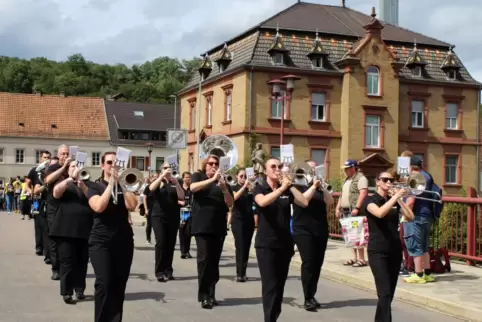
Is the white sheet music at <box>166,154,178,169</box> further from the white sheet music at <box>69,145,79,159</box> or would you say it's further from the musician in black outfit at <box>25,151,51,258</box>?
the musician in black outfit at <box>25,151,51,258</box>

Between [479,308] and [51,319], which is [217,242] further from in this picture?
[479,308]

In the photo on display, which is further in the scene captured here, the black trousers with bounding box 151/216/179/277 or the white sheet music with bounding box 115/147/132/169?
the black trousers with bounding box 151/216/179/277

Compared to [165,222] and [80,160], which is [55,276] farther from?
[80,160]

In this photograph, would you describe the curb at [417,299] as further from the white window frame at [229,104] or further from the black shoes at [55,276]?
the white window frame at [229,104]

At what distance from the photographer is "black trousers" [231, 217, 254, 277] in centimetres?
1166

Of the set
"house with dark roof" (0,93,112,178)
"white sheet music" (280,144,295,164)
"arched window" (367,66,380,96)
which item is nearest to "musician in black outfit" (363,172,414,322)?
"white sheet music" (280,144,295,164)

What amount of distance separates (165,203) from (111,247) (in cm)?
487

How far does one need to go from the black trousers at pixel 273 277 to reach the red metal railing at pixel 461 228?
716cm

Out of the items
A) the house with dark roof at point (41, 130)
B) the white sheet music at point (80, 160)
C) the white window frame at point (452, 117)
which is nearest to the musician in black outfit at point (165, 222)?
the white sheet music at point (80, 160)

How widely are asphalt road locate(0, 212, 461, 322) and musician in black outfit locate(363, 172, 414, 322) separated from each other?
4.12 feet

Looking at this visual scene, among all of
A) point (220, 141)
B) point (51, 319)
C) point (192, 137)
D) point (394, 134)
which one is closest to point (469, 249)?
point (220, 141)

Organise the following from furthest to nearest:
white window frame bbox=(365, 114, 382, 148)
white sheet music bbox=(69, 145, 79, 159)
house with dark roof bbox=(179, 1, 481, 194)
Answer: white window frame bbox=(365, 114, 382, 148) → house with dark roof bbox=(179, 1, 481, 194) → white sheet music bbox=(69, 145, 79, 159)

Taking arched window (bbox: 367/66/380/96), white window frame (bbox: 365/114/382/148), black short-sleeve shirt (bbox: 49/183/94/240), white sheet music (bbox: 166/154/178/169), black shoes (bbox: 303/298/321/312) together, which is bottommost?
black shoes (bbox: 303/298/321/312)

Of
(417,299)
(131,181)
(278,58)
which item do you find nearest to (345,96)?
(278,58)
